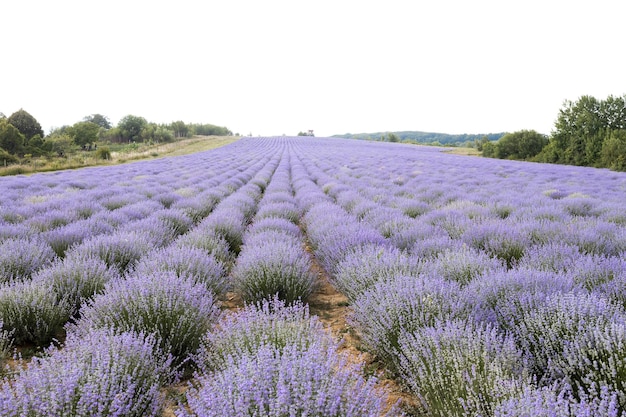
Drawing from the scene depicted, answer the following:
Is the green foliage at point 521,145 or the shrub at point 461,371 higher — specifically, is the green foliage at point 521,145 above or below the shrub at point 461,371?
above

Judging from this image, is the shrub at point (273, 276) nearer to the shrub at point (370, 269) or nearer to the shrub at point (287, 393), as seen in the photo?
the shrub at point (370, 269)

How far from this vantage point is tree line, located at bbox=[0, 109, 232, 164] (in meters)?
32.0

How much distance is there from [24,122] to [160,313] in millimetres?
50094

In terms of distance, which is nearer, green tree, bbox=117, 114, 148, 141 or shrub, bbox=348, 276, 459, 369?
shrub, bbox=348, 276, 459, 369

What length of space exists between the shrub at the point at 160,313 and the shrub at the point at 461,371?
120 centimetres

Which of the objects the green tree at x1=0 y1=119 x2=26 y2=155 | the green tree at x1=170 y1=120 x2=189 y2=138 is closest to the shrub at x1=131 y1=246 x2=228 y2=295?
the green tree at x1=0 y1=119 x2=26 y2=155

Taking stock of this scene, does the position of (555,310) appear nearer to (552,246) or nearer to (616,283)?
(616,283)

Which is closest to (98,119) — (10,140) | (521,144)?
(10,140)

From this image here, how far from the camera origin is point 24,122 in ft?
131

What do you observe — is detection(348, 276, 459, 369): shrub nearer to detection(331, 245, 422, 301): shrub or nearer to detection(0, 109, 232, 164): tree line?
detection(331, 245, 422, 301): shrub

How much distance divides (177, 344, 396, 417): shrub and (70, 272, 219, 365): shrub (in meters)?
0.81

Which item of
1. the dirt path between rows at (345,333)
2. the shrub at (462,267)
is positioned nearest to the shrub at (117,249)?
the dirt path between rows at (345,333)

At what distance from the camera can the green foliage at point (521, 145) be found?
85.3 feet

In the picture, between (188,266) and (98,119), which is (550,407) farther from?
(98,119)
